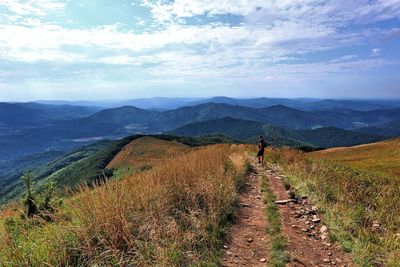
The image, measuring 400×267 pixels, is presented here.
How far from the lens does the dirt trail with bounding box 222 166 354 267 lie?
655 centimetres

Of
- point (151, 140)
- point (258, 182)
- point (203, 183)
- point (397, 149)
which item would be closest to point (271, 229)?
point (203, 183)

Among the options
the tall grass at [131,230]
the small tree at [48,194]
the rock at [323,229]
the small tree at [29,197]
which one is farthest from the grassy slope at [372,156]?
the small tree at [29,197]

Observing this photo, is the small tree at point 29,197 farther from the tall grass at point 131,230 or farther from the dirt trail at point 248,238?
the dirt trail at point 248,238

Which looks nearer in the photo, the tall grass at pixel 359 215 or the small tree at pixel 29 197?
the tall grass at pixel 359 215

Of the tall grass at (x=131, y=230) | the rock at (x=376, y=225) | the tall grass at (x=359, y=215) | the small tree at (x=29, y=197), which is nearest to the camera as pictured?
the tall grass at (x=131, y=230)

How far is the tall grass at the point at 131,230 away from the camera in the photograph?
17.2ft

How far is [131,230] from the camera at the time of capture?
20.0 ft

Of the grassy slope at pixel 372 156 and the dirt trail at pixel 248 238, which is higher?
the dirt trail at pixel 248 238

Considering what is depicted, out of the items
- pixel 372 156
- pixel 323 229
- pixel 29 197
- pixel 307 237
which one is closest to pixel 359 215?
pixel 323 229

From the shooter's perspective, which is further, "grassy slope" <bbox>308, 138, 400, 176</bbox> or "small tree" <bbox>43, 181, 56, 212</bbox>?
"grassy slope" <bbox>308, 138, 400, 176</bbox>

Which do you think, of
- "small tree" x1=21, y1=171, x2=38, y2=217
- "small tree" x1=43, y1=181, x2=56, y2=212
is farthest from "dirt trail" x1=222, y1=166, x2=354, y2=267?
"small tree" x1=21, y1=171, x2=38, y2=217

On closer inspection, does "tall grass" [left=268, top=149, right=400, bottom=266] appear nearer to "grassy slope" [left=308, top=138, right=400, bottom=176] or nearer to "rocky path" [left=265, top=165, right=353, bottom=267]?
"rocky path" [left=265, top=165, right=353, bottom=267]

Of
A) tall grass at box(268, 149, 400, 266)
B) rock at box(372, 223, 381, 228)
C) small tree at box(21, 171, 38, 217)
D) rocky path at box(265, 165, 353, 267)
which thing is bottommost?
rocky path at box(265, 165, 353, 267)

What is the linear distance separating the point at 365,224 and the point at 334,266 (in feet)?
8.27
